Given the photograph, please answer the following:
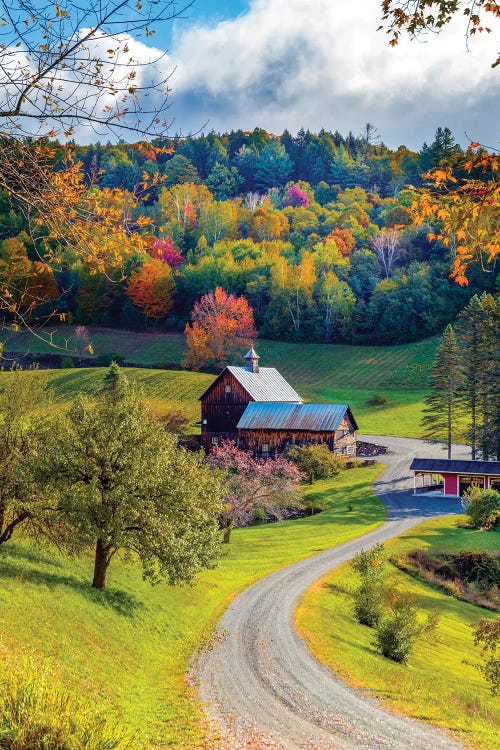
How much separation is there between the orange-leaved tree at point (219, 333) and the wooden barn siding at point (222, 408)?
26.7 meters

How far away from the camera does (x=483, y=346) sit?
64.1 m

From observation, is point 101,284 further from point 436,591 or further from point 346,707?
point 346,707

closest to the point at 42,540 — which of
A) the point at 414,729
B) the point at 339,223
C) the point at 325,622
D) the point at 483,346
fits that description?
the point at 325,622

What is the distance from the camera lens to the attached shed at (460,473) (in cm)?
5416

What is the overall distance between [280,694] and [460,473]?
38.1 m

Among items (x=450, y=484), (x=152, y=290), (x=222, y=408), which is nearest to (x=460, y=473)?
(x=450, y=484)

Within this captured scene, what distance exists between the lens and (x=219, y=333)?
99000 millimetres

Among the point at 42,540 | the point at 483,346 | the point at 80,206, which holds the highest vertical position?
the point at 483,346

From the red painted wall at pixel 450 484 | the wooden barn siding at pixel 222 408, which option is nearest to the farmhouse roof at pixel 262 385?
the wooden barn siding at pixel 222 408

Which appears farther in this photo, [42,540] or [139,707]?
[42,540]

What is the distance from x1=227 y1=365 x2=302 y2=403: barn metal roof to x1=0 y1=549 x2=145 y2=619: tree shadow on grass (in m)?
45.1

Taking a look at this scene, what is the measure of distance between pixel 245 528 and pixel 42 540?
2433 cm

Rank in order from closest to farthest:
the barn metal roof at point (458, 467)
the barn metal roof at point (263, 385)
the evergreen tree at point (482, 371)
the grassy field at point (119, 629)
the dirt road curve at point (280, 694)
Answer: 1. the dirt road curve at point (280, 694)
2. the grassy field at point (119, 629)
3. the barn metal roof at point (458, 467)
4. the evergreen tree at point (482, 371)
5. the barn metal roof at point (263, 385)

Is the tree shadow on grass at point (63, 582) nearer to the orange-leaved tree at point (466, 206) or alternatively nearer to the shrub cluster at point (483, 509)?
the orange-leaved tree at point (466, 206)
